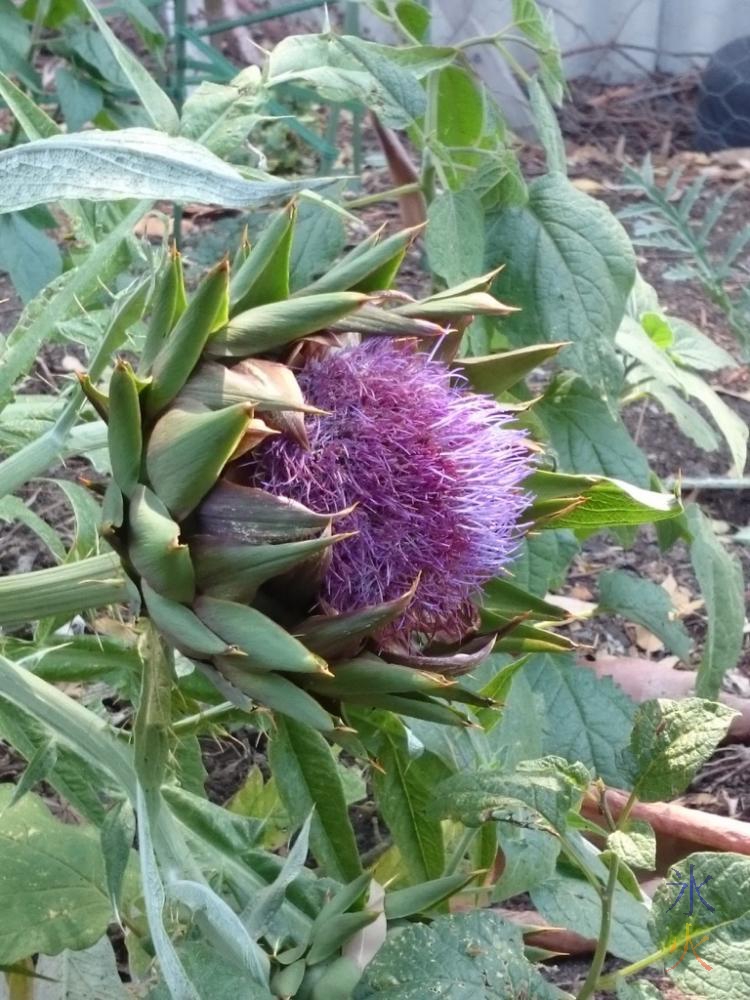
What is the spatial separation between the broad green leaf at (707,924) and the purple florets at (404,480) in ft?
0.66

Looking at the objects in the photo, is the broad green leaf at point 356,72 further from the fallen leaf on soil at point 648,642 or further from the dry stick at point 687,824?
the fallen leaf on soil at point 648,642

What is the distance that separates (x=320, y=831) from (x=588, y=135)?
2385 mm

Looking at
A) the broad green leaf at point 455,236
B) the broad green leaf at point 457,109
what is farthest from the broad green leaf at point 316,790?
the broad green leaf at point 457,109

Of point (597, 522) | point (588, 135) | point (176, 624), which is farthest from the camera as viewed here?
point (588, 135)

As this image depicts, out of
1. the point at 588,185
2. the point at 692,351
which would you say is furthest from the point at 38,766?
the point at 588,185

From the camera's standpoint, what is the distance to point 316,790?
790 millimetres

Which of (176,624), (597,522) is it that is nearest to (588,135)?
(597,522)

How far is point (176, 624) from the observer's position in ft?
2.13

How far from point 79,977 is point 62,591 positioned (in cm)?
35

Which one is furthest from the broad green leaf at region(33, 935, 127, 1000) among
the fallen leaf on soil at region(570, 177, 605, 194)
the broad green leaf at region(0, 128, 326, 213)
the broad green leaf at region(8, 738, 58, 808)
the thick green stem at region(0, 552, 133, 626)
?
the fallen leaf on soil at region(570, 177, 605, 194)

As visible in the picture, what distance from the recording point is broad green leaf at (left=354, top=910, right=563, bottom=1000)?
652 mm

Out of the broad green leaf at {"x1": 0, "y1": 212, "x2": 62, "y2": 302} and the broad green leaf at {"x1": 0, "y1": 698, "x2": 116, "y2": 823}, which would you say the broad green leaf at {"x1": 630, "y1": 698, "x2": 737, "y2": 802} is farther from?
the broad green leaf at {"x1": 0, "y1": 212, "x2": 62, "y2": 302}

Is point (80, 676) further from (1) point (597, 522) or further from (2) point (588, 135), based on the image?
(2) point (588, 135)

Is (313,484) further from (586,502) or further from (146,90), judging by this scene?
(146,90)
